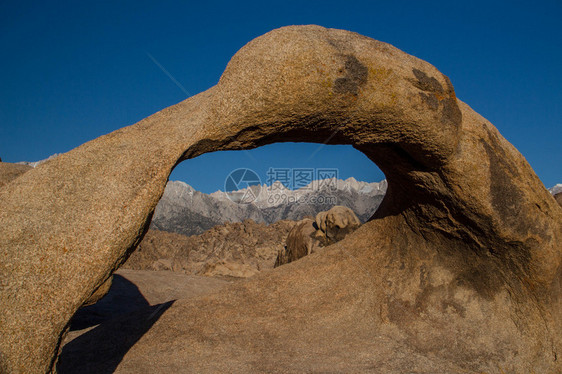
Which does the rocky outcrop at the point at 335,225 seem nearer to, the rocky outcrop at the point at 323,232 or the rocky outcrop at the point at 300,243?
the rocky outcrop at the point at 323,232

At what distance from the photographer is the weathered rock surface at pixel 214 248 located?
13.0m

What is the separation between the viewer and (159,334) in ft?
13.1

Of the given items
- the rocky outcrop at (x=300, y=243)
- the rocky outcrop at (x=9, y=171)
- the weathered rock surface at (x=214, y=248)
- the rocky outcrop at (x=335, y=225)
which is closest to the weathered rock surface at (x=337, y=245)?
the rocky outcrop at (x=9, y=171)

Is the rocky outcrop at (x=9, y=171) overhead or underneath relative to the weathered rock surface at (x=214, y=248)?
underneath

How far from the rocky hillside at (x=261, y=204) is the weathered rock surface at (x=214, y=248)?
7721 mm

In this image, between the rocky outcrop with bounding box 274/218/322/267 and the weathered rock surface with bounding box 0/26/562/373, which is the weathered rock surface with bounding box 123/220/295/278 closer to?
the rocky outcrop with bounding box 274/218/322/267

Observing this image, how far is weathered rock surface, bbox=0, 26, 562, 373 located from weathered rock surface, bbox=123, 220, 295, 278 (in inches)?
328

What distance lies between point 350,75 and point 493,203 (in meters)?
1.90

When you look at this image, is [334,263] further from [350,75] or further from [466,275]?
[350,75]

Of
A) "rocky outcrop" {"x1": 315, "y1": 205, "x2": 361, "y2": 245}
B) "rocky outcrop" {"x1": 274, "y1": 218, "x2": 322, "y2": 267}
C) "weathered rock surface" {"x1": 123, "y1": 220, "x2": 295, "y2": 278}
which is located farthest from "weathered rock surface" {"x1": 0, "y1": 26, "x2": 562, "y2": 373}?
"weathered rock surface" {"x1": 123, "y1": 220, "x2": 295, "y2": 278}

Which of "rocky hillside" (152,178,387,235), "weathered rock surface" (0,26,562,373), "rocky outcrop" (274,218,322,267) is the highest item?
"rocky hillside" (152,178,387,235)

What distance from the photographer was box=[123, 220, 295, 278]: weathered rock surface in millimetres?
13016

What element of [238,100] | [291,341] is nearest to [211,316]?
[291,341]

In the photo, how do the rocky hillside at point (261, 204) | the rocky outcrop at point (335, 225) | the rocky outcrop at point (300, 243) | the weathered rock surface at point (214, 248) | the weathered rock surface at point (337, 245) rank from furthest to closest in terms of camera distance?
1. the rocky hillside at point (261, 204)
2. the weathered rock surface at point (214, 248)
3. the rocky outcrop at point (300, 243)
4. the rocky outcrop at point (335, 225)
5. the weathered rock surface at point (337, 245)
